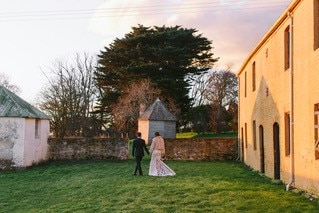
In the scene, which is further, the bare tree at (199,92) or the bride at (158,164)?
the bare tree at (199,92)

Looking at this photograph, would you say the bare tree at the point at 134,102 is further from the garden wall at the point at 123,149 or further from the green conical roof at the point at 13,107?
the green conical roof at the point at 13,107

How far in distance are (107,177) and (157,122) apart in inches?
956

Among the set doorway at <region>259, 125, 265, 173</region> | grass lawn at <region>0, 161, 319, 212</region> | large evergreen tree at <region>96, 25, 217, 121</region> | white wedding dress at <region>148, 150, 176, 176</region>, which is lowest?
grass lawn at <region>0, 161, 319, 212</region>

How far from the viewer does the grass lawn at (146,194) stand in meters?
11.6

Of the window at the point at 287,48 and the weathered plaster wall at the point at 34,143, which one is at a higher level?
the window at the point at 287,48

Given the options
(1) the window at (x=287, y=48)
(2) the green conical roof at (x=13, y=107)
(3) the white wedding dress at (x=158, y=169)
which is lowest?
(3) the white wedding dress at (x=158, y=169)

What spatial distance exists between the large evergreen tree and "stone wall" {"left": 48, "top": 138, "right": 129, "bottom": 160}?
1955cm

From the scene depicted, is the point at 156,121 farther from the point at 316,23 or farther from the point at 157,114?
the point at 316,23

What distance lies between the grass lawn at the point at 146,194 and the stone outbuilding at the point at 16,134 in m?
3.99

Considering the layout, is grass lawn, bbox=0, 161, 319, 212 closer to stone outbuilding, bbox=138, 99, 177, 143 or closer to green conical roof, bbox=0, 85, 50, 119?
green conical roof, bbox=0, 85, 50, 119

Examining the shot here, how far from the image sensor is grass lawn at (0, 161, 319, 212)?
37.9 feet

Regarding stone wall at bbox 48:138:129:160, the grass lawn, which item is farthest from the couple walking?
stone wall at bbox 48:138:129:160

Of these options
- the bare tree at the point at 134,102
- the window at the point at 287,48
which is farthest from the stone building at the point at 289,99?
the bare tree at the point at 134,102

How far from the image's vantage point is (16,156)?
24.8 metres
